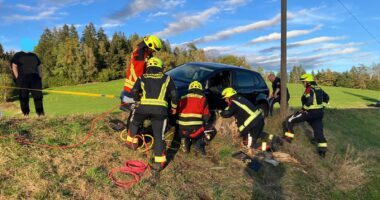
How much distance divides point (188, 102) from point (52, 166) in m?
2.86

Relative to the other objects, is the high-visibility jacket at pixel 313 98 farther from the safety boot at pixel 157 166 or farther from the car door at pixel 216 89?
the safety boot at pixel 157 166

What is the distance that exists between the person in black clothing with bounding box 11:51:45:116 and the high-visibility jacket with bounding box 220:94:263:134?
14.0 ft

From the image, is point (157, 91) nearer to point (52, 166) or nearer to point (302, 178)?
point (52, 166)

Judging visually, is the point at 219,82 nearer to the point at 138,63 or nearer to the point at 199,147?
the point at 199,147

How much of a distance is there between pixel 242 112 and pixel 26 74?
194 inches

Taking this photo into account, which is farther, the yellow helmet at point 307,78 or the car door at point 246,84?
the yellow helmet at point 307,78

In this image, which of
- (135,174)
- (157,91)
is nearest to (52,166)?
(135,174)

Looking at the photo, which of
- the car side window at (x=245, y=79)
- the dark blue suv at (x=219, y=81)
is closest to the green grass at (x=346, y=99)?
the dark blue suv at (x=219, y=81)

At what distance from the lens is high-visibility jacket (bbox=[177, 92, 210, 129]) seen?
716 cm

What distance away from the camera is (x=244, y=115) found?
27.2 ft

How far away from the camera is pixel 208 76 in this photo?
8711 millimetres

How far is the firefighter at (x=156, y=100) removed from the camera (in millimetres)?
6051

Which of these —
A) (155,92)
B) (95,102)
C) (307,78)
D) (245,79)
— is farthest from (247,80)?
(95,102)

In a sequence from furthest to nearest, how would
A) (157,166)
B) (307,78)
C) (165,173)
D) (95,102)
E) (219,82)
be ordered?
(95,102) → (307,78) → (219,82) → (165,173) → (157,166)
